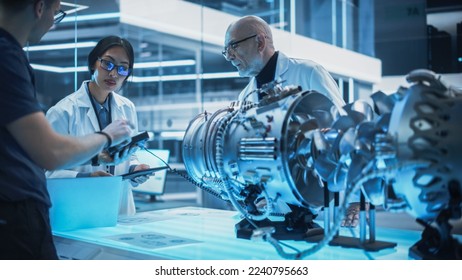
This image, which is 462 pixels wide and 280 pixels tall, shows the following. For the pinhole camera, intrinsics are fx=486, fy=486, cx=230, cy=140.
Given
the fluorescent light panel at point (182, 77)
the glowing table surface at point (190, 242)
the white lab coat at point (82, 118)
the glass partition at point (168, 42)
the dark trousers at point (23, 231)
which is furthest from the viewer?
the fluorescent light panel at point (182, 77)

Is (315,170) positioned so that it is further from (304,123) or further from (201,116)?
(201,116)

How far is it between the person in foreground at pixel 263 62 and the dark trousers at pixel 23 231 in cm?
104

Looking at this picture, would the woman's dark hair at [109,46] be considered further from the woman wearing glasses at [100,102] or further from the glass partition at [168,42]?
the glass partition at [168,42]

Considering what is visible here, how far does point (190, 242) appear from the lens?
53.2 inches

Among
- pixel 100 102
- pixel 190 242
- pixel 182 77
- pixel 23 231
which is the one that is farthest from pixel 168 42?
pixel 23 231

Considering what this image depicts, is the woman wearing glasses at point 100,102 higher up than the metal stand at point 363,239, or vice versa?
the woman wearing glasses at point 100,102

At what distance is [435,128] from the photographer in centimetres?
95

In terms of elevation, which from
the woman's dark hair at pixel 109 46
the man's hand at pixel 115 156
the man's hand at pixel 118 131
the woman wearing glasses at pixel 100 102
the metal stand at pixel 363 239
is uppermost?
the woman's dark hair at pixel 109 46

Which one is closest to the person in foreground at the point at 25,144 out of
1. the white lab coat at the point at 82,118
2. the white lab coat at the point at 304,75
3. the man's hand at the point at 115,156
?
the man's hand at the point at 115,156

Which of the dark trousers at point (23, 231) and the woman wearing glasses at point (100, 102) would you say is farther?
the woman wearing glasses at point (100, 102)

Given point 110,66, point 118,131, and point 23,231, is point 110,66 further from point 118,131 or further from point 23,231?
point 23,231

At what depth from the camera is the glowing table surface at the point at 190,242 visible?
119cm

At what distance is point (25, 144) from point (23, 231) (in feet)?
0.71
